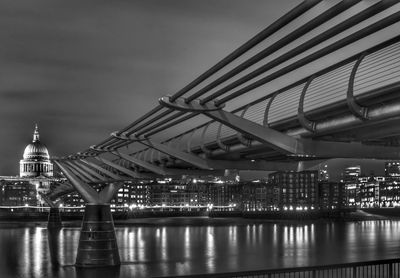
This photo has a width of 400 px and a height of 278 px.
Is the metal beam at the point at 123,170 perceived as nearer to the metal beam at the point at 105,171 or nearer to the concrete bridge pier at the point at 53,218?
the metal beam at the point at 105,171

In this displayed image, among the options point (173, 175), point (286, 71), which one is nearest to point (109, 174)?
point (173, 175)

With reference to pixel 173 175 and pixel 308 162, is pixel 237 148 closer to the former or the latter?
pixel 308 162

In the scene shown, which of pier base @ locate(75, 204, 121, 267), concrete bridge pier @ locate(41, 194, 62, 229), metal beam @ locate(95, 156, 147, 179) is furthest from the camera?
concrete bridge pier @ locate(41, 194, 62, 229)

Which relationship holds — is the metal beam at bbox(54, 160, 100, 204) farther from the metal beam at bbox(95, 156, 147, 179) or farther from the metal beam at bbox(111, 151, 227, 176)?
the metal beam at bbox(111, 151, 227, 176)

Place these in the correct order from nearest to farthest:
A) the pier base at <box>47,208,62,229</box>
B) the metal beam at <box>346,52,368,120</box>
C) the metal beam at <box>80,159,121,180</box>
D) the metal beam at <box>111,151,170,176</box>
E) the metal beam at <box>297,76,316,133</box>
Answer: the metal beam at <box>346,52,368,120</box> < the metal beam at <box>297,76,316,133</box> < the metal beam at <box>111,151,170,176</box> < the metal beam at <box>80,159,121,180</box> < the pier base at <box>47,208,62,229</box>

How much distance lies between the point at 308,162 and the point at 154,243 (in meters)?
44.1

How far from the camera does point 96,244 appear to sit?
1730 inches

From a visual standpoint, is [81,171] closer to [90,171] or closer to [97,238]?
[90,171]

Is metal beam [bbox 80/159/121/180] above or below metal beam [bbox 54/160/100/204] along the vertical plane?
above

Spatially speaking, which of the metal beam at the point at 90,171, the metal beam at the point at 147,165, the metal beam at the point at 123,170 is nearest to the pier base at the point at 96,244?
the metal beam at the point at 123,170

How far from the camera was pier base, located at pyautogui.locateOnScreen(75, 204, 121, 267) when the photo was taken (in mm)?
43375

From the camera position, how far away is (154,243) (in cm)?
7475

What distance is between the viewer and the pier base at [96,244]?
43375 millimetres

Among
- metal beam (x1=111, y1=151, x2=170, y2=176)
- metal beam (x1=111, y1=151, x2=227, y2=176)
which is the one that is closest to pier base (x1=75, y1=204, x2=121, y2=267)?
metal beam (x1=111, y1=151, x2=227, y2=176)
